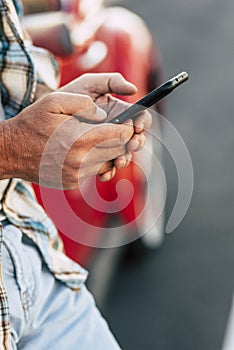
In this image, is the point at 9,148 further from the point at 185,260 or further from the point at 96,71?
the point at 185,260

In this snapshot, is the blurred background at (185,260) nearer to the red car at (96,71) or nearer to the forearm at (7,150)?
the red car at (96,71)

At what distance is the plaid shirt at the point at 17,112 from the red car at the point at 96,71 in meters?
0.72

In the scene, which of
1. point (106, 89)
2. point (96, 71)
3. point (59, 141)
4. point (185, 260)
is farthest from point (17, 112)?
point (185, 260)

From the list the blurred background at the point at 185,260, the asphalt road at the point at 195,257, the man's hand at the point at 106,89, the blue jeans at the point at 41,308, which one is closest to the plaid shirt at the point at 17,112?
the blue jeans at the point at 41,308

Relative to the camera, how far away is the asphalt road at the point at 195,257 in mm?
3109

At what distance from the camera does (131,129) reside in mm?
1440

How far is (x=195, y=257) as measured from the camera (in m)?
3.52

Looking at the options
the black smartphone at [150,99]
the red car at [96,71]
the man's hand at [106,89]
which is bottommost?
the red car at [96,71]

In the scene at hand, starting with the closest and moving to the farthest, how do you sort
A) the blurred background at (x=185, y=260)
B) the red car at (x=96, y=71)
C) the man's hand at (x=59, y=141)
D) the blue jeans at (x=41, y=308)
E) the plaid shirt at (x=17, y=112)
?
1. the man's hand at (x=59, y=141)
2. the blue jeans at (x=41, y=308)
3. the plaid shirt at (x=17, y=112)
4. the red car at (x=96, y=71)
5. the blurred background at (x=185, y=260)

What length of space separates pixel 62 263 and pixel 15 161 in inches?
15.5

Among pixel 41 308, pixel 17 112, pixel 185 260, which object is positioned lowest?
pixel 185 260

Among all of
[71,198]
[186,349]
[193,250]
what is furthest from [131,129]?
[193,250]

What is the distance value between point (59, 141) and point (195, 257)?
2204 mm

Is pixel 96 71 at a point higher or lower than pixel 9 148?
lower
